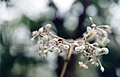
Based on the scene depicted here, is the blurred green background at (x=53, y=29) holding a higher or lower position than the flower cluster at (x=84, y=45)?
lower

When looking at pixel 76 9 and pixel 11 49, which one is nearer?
pixel 11 49

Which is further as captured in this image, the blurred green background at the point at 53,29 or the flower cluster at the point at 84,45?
the blurred green background at the point at 53,29

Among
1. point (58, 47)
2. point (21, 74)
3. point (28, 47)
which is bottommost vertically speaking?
Result: point (21, 74)

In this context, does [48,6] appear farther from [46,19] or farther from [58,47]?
[58,47]

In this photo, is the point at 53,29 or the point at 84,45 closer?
the point at 84,45

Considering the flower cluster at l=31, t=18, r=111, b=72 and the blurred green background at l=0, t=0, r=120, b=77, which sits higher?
the flower cluster at l=31, t=18, r=111, b=72

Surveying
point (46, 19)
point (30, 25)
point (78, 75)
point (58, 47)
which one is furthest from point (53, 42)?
point (46, 19)

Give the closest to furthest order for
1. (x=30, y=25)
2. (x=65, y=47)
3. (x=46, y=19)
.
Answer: (x=65, y=47) < (x=30, y=25) < (x=46, y=19)

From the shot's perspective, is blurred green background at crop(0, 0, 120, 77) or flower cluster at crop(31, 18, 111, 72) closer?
flower cluster at crop(31, 18, 111, 72)
